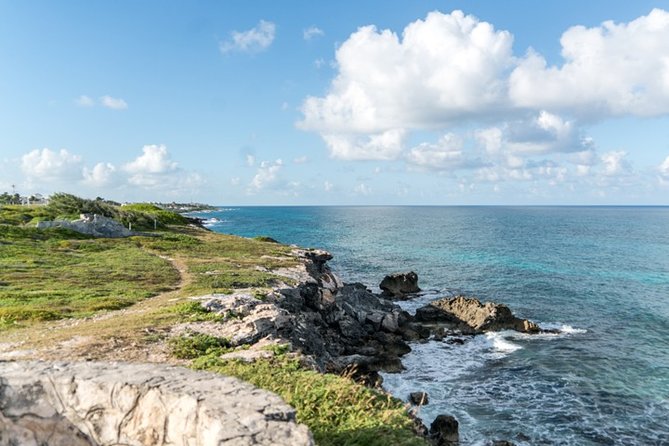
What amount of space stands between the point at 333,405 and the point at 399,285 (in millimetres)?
48827

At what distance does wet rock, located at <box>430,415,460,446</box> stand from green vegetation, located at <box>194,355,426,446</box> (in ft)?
36.2

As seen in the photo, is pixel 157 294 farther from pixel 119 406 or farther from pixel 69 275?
pixel 119 406

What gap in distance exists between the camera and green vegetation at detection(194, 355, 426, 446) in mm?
11242

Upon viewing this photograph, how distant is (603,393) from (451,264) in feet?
171

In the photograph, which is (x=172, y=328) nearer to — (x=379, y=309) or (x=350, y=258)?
(x=379, y=309)

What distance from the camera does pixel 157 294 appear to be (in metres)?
30.3

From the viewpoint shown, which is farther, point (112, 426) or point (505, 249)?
point (505, 249)

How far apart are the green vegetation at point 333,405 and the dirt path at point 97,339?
143 inches

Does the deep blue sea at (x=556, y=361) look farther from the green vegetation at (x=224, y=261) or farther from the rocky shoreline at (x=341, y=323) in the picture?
the green vegetation at (x=224, y=261)

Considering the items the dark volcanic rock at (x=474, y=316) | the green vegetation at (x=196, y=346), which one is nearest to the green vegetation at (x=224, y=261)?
the green vegetation at (x=196, y=346)

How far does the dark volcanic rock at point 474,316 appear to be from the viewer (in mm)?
43531

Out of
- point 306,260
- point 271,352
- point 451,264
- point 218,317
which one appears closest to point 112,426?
point 271,352

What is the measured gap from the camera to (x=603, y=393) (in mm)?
29797

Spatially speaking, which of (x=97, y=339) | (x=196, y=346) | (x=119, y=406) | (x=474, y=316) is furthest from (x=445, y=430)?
(x=474, y=316)
